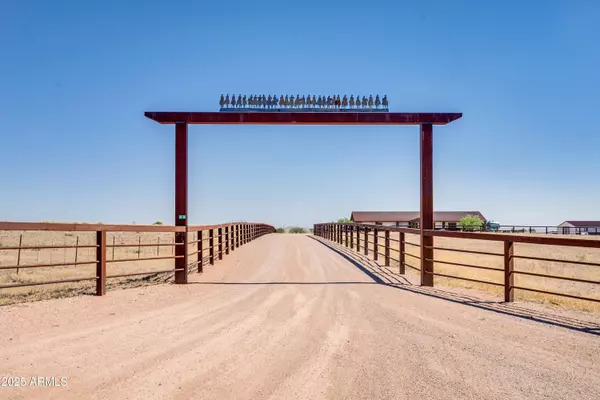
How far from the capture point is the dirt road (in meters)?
3.68

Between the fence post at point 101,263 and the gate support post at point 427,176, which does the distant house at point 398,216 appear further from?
the fence post at point 101,263

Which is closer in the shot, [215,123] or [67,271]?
[215,123]

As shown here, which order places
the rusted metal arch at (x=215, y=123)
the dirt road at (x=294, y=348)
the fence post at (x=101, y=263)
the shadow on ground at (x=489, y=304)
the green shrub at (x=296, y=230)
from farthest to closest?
the green shrub at (x=296, y=230), the rusted metal arch at (x=215, y=123), the fence post at (x=101, y=263), the shadow on ground at (x=489, y=304), the dirt road at (x=294, y=348)

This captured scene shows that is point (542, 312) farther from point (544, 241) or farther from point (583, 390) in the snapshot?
point (583, 390)

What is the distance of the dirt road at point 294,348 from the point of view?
368 centimetres

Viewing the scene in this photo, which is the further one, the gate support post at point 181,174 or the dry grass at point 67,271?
the gate support post at point 181,174

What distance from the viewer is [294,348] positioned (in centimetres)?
480

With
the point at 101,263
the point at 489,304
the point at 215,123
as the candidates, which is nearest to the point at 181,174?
the point at 215,123

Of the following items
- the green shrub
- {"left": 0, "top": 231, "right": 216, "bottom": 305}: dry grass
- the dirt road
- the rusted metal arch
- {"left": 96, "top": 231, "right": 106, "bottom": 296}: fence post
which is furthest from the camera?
the green shrub

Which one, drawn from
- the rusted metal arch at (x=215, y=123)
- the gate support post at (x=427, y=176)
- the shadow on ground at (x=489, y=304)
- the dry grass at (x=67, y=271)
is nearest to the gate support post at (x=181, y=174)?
the rusted metal arch at (x=215, y=123)

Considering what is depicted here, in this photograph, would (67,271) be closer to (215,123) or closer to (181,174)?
(181,174)

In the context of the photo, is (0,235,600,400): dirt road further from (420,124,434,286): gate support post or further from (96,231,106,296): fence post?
(420,124,434,286): gate support post

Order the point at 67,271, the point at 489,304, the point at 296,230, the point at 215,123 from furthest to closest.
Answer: the point at 296,230 < the point at 67,271 < the point at 215,123 < the point at 489,304

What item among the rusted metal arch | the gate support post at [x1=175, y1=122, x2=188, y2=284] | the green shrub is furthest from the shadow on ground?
the green shrub
